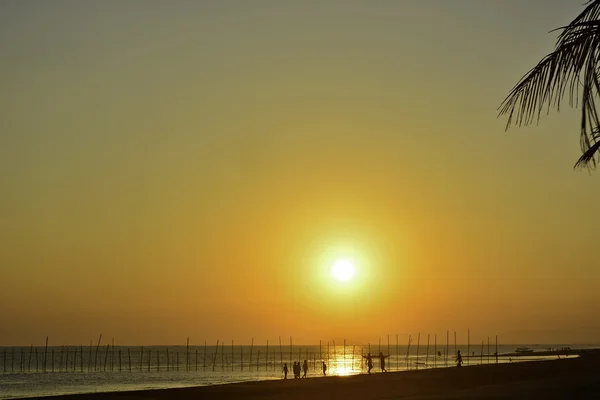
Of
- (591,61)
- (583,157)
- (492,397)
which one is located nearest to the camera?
(591,61)

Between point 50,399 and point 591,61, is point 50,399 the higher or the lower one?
the lower one

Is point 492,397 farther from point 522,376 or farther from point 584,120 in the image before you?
point 584,120

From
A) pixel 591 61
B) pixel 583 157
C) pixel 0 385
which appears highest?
pixel 591 61

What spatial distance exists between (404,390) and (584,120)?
24.4 meters

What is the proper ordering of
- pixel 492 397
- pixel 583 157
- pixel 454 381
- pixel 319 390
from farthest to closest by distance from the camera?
pixel 454 381, pixel 319 390, pixel 492 397, pixel 583 157

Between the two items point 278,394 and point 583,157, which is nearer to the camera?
point 583,157

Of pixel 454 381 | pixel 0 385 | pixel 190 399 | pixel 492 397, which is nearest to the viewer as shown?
pixel 492 397

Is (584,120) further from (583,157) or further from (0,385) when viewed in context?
(0,385)

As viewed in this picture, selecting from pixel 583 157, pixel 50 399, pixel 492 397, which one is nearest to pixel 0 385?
pixel 50 399

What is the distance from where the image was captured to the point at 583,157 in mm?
5223

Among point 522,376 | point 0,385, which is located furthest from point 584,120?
point 0,385

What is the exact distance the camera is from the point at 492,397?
21484 millimetres

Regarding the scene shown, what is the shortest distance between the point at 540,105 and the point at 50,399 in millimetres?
27981

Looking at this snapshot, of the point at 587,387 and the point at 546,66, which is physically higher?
the point at 546,66
